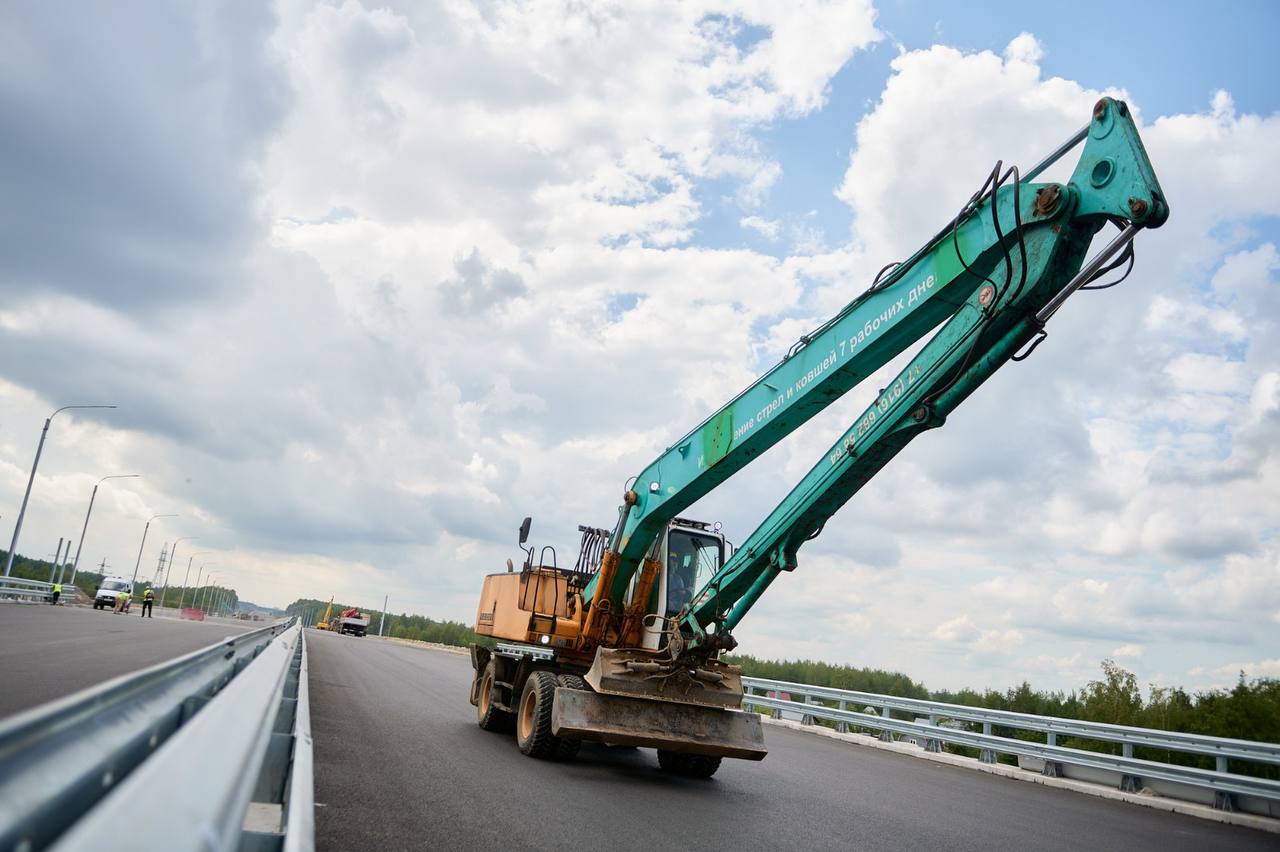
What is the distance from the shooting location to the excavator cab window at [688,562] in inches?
439

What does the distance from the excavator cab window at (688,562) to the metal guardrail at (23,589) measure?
110 ft

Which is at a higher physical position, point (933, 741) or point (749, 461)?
point (749, 461)

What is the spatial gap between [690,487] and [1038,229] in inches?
193

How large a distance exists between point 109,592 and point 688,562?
4741cm

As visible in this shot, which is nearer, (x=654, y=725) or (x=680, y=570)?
(x=654, y=725)

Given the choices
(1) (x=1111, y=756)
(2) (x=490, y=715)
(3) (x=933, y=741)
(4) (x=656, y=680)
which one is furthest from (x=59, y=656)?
(1) (x=1111, y=756)

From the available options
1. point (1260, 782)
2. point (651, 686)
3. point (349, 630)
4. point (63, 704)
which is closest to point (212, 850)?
point (63, 704)

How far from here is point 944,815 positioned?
966cm

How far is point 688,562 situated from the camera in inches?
448

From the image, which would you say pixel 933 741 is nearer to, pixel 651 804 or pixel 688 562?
pixel 688 562

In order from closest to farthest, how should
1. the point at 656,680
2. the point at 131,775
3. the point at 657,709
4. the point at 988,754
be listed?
the point at 131,775 < the point at 657,709 < the point at 656,680 < the point at 988,754

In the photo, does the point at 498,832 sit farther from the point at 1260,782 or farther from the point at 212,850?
the point at 1260,782

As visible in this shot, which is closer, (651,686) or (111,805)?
(111,805)

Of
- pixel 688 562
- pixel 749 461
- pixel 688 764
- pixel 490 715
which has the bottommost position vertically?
pixel 688 764
